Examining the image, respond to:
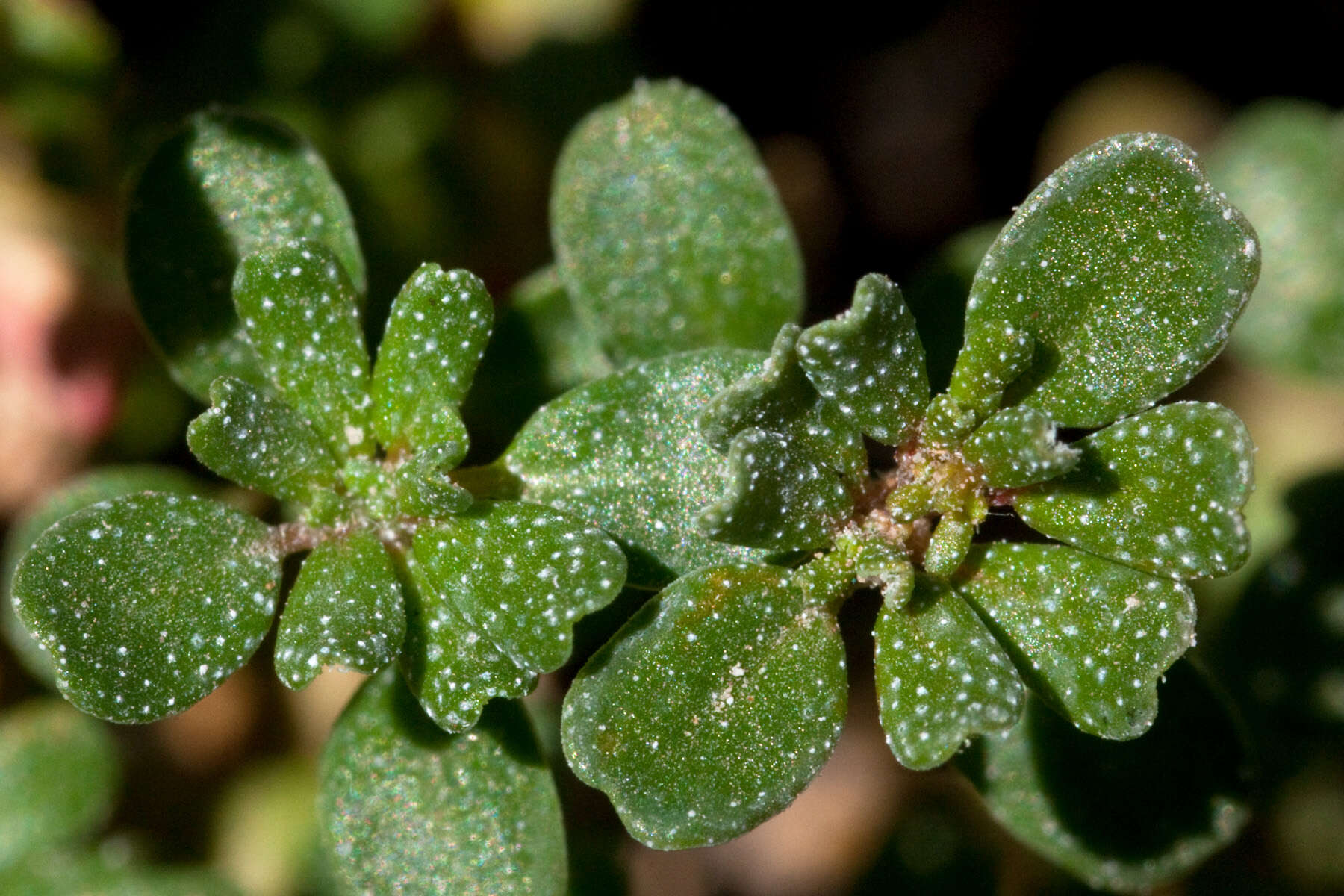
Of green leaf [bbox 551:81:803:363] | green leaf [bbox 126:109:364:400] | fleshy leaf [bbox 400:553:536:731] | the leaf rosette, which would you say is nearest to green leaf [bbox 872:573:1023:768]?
the leaf rosette

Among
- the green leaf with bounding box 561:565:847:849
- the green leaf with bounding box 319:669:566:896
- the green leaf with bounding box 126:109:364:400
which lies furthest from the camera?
the green leaf with bounding box 126:109:364:400

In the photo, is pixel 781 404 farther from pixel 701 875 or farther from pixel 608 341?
pixel 701 875

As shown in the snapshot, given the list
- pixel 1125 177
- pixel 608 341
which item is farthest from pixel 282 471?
pixel 1125 177

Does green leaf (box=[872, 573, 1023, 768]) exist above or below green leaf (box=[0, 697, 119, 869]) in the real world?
above

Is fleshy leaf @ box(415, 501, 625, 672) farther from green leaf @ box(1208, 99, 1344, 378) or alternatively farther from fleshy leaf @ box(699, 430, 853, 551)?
green leaf @ box(1208, 99, 1344, 378)

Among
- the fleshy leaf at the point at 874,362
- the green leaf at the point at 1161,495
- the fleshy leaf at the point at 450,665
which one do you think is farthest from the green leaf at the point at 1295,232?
the fleshy leaf at the point at 450,665

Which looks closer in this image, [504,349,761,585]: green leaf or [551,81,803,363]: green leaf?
[504,349,761,585]: green leaf

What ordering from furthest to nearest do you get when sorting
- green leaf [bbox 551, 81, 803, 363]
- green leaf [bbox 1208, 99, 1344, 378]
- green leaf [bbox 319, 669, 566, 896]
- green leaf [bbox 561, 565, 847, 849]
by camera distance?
green leaf [bbox 1208, 99, 1344, 378] < green leaf [bbox 551, 81, 803, 363] < green leaf [bbox 319, 669, 566, 896] < green leaf [bbox 561, 565, 847, 849]

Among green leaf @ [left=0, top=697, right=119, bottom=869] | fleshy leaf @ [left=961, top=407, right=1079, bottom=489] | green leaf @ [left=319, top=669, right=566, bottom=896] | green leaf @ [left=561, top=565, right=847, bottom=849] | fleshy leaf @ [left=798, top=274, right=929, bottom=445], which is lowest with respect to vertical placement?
green leaf @ [left=0, top=697, right=119, bottom=869]
